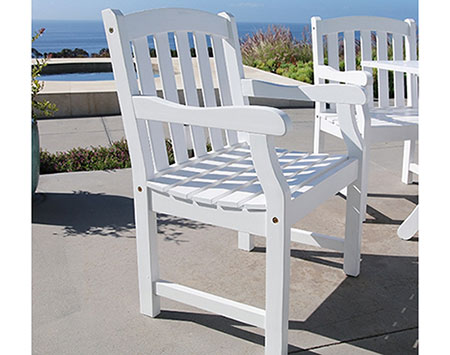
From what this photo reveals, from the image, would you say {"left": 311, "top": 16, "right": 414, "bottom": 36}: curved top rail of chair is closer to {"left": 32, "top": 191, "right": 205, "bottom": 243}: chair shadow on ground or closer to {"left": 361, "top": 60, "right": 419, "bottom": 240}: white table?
{"left": 361, "top": 60, "right": 419, "bottom": 240}: white table

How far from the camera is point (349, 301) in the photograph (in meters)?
1.94

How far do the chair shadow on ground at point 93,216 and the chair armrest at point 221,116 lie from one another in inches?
38.0

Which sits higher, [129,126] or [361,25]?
[361,25]

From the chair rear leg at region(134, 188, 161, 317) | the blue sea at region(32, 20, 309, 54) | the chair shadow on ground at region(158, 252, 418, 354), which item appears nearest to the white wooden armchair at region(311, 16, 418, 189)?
the chair shadow on ground at region(158, 252, 418, 354)

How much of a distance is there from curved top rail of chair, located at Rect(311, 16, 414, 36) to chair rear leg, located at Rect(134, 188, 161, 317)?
146cm

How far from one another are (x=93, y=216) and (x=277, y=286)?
1439 millimetres

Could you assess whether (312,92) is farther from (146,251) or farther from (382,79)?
(382,79)

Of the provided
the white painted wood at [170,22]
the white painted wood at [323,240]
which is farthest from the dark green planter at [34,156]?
the white painted wood at [323,240]
